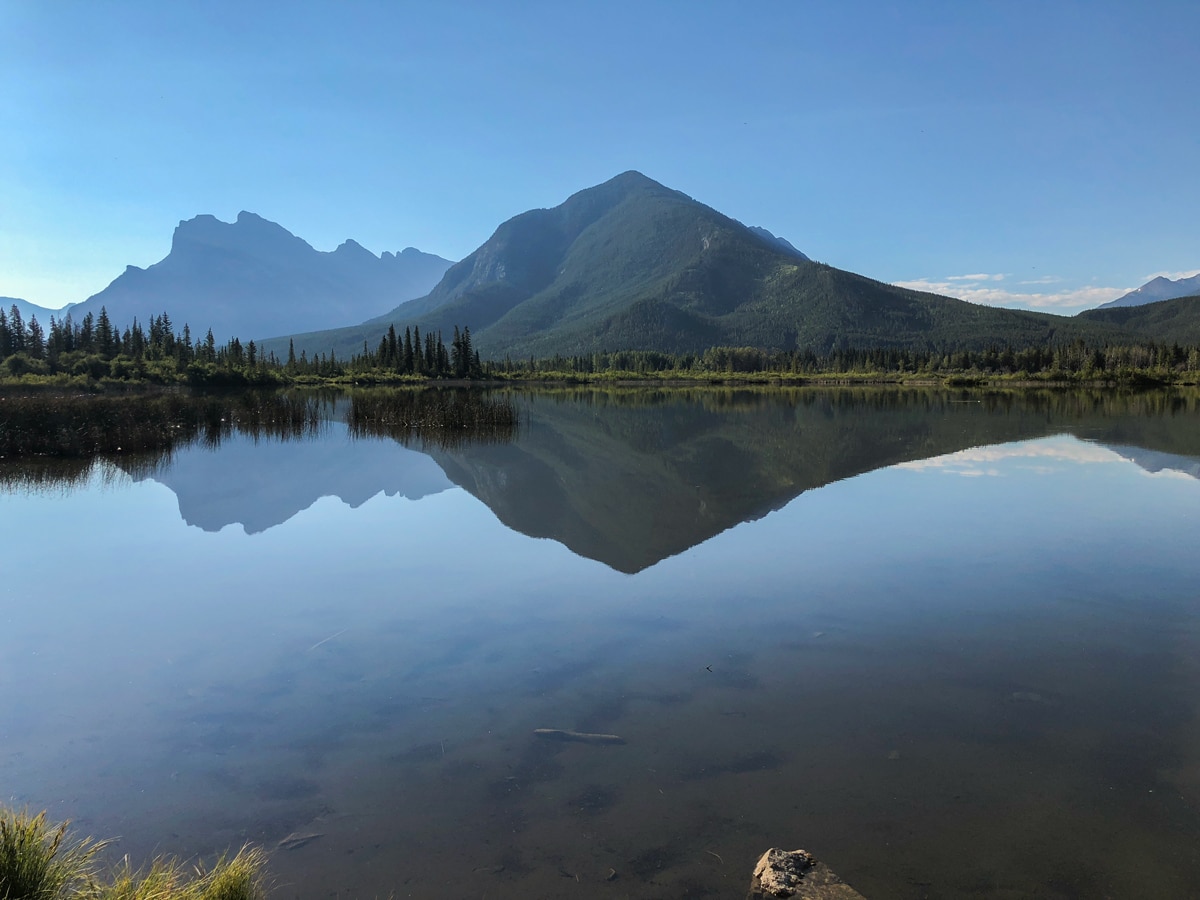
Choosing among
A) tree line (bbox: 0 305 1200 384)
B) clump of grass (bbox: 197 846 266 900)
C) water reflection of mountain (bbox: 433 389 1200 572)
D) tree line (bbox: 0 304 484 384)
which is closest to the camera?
clump of grass (bbox: 197 846 266 900)

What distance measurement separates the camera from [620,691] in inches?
289

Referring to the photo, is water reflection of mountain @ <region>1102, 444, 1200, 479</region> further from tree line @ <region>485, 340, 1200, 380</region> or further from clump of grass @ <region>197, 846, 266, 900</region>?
tree line @ <region>485, 340, 1200, 380</region>

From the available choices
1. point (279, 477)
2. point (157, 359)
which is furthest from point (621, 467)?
point (157, 359)

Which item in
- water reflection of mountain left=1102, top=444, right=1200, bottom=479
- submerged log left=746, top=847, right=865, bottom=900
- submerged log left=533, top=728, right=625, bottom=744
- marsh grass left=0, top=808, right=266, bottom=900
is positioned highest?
water reflection of mountain left=1102, top=444, right=1200, bottom=479

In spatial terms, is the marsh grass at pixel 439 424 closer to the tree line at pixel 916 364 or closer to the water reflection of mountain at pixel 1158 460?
the water reflection of mountain at pixel 1158 460

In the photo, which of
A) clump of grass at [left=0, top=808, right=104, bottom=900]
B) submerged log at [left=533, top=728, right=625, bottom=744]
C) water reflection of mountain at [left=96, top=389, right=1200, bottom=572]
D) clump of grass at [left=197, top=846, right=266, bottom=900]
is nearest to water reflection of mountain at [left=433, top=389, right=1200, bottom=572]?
water reflection of mountain at [left=96, top=389, right=1200, bottom=572]

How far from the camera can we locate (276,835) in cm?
509

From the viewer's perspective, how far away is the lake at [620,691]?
493 cm

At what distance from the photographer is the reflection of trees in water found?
23781 millimetres

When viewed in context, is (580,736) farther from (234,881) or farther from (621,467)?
(621,467)

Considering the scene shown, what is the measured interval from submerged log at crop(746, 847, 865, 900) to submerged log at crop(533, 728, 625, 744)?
197 centimetres

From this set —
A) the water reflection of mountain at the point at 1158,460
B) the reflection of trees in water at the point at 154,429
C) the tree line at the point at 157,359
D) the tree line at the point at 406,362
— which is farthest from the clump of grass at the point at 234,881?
the tree line at the point at 406,362

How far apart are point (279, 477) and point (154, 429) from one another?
1420 centimetres

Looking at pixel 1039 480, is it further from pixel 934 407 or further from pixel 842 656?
pixel 934 407
